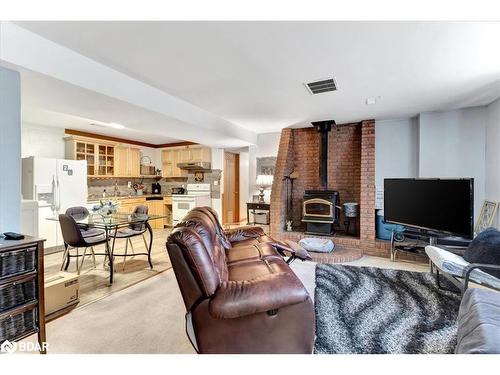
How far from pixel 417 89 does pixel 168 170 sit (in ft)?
19.6

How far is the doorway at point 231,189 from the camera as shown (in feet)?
22.0

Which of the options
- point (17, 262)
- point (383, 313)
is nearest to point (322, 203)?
point (383, 313)

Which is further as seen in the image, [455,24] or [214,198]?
[214,198]

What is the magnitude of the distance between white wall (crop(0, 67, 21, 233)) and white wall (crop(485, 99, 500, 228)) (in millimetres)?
5150

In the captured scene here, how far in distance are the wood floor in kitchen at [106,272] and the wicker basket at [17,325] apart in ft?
Result: 2.37

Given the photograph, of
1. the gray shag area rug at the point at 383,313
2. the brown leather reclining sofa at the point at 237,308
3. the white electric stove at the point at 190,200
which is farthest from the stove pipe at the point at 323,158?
the brown leather reclining sofa at the point at 237,308

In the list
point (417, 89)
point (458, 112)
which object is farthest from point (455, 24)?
point (458, 112)

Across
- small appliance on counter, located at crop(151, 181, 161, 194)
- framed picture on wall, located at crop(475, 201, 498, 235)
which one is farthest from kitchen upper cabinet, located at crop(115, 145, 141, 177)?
framed picture on wall, located at crop(475, 201, 498, 235)

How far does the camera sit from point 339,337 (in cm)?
189

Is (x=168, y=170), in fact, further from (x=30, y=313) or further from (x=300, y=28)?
(x=300, y=28)

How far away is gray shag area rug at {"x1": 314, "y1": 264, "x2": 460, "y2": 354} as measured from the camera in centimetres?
180

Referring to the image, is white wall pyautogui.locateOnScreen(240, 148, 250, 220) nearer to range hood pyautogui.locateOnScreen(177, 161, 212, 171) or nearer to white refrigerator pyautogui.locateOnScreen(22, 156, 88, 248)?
range hood pyautogui.locateOnScreen(177, 161, 212, 171)

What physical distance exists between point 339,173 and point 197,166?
343 centimetres
